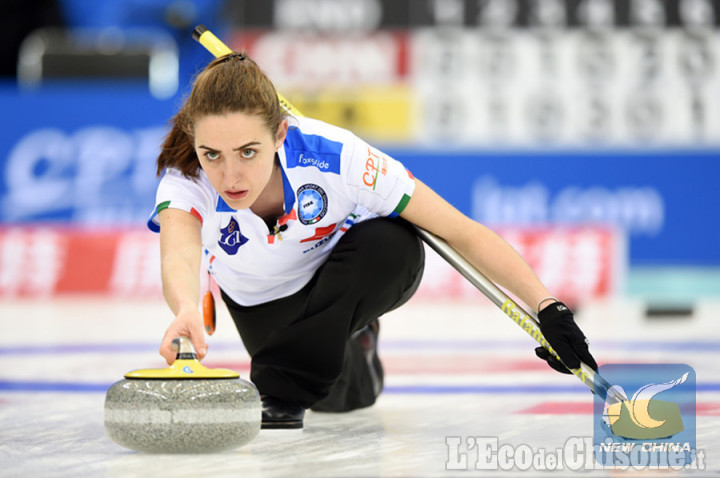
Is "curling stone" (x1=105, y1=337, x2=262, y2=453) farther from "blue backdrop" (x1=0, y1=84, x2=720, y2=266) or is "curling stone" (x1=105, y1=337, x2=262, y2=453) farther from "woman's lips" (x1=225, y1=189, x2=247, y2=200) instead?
"blue backdrop" (x1=0, y1=84, x2=720, y2=266)

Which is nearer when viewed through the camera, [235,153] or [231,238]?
[235,153]

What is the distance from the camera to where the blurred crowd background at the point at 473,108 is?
375 inches

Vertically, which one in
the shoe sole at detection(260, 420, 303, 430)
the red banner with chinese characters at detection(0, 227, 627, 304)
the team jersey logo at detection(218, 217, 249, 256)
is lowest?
the shoe sole at detection(260, 420, 303, 430)

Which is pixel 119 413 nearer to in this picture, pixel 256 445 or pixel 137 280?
pixel 256 445

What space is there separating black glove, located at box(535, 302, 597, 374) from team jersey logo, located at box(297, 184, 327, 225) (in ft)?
2.16

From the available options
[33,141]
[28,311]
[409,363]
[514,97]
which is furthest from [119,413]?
[514,97]

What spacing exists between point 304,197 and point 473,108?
338 inches

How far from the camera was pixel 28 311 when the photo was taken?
7.37 meters

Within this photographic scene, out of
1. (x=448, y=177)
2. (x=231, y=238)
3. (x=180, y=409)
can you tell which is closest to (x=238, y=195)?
(x=231, y=238)

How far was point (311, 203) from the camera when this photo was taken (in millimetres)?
2826

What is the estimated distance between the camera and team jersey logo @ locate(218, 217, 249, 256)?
2.85 meters

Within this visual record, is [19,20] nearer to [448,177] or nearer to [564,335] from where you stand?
[448,177]

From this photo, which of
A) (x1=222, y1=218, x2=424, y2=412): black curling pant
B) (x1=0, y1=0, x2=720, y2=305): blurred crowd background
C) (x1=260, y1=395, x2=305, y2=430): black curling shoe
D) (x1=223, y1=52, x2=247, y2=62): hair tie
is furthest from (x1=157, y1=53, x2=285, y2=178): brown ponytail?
(x1=0, y1=0, x2=720, y2=305): blurred crowd background

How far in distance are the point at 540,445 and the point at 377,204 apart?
0.81 meters
